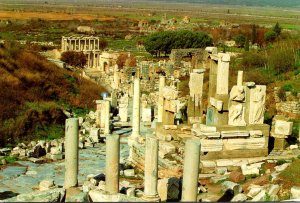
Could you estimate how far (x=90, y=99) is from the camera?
31781 mm

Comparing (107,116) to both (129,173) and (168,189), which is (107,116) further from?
(168,189)

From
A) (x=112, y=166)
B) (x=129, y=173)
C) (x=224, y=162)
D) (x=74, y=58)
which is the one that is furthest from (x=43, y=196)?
(x=74, y=58)

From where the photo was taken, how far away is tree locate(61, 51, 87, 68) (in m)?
55.3

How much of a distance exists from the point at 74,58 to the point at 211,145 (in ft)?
137

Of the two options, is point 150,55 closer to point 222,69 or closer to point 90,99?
point 90,99

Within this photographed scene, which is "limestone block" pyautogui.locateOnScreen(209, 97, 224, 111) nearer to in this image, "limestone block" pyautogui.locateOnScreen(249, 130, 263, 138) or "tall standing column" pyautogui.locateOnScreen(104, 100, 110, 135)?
"limestone block" pyautogui.locateOnScreen(249, 130, 263, 138)

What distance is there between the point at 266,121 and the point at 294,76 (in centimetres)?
758

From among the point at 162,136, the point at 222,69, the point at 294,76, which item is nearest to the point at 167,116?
the point at 162,136

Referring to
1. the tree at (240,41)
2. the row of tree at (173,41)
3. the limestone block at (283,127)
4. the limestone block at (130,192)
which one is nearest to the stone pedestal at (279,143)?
the limestone block at (283,127)

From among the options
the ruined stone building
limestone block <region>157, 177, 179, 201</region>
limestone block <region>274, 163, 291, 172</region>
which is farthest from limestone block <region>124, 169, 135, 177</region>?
the ruined stone building

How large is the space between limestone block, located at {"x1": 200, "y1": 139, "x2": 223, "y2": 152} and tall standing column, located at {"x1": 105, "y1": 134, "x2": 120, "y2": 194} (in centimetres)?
469

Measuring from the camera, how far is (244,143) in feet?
52.6

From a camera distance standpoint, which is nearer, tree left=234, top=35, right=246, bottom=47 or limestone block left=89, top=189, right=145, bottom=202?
limestone block left=89, top=189, right=145, bottom=202

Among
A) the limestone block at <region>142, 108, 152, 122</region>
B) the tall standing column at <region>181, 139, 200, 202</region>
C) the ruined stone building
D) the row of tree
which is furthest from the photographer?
the row of tree
